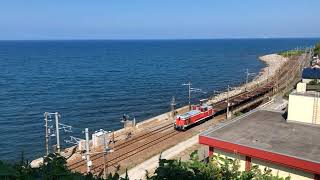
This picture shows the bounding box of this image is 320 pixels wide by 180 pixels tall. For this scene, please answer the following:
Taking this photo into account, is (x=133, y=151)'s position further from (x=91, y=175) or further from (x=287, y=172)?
(x=91, y=175)

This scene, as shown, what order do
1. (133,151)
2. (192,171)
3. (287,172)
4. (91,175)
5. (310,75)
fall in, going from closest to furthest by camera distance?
(91,175) < (192,171) < (287,172) < (133,151) < (310,75)

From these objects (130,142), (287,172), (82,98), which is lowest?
(82,98)

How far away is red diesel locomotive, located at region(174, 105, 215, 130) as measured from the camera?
45.2 metres

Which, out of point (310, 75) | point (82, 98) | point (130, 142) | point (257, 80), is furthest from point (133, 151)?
point (257, 80)

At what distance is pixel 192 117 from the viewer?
46.8m

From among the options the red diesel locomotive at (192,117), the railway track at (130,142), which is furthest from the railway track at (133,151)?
the railway track at (130,142)

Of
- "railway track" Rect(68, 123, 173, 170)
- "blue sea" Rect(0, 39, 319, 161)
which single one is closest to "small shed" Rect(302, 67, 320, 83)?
"railway track" Rect(68, 123, 173, 170)

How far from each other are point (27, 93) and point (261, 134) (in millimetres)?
69462

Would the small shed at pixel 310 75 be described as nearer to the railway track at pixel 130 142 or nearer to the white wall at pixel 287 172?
the railway track at pixel 130 142

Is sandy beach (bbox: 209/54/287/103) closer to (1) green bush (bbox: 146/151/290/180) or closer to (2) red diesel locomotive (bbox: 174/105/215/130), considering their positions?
(2) red diesel locomotive (bbox: 174/105/215/130)

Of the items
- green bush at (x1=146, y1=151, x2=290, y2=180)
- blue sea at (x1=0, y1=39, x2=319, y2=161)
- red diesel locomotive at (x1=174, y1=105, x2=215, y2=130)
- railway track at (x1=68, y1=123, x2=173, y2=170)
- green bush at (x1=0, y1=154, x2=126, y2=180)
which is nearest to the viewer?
green bush at (x1=0, y1=154, x2=126, y2=180)

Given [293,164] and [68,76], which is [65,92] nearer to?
[68,76]

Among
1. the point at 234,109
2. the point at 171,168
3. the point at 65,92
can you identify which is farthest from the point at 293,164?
the point at 65,92

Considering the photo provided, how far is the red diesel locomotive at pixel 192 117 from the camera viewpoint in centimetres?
4516
